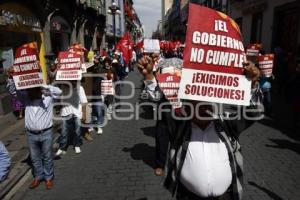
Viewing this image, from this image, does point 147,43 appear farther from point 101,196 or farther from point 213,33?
point 213,33

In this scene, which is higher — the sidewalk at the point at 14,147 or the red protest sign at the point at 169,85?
the red protest sign at the point at 169,85

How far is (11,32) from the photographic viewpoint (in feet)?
41.2

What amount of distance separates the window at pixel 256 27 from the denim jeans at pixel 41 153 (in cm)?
1789

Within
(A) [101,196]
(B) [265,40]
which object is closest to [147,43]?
(B) [265,40]

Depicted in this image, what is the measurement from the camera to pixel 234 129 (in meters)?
2.92

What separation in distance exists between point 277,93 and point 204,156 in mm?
13633

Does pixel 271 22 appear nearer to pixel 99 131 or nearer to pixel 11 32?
pixel 11 32

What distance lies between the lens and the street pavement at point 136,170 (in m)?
4.99

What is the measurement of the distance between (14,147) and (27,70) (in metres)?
3.01

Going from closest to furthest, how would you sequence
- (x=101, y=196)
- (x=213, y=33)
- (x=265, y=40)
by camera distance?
(x=213, y=33), (x=101, y=196), (x=265, y=40)

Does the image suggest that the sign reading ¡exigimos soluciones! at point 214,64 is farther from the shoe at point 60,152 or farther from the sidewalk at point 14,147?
the shoe at point 60,152

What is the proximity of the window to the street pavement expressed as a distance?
528 inches

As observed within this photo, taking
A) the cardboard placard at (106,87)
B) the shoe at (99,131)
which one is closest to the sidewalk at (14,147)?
the shoe at (99,131)

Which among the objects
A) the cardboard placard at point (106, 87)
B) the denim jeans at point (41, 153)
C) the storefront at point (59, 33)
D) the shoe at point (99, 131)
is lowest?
the shoe at point (99, 131)
